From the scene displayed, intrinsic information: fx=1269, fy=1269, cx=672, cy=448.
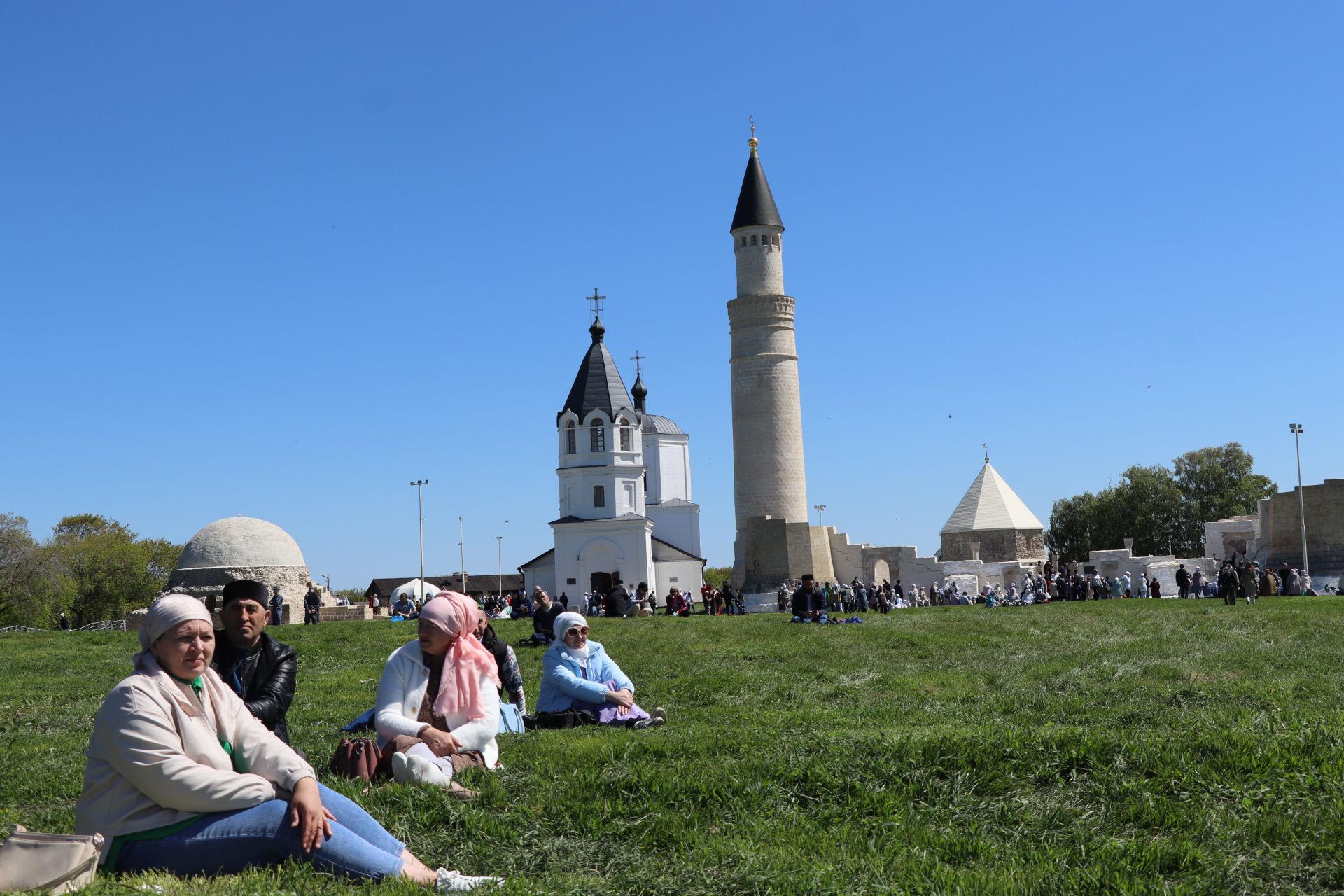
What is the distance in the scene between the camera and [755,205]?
55406mm

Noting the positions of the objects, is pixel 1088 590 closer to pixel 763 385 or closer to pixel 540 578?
pixel 763 385

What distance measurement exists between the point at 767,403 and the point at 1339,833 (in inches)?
1937

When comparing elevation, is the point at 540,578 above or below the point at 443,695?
above

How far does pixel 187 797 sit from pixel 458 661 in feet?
8.35

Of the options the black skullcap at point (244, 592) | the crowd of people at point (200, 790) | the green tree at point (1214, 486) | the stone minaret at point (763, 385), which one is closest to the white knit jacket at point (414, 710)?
the black skullcap at point (244, 592)

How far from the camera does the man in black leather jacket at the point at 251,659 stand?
6914 millimetres

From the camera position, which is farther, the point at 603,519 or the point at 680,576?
the point at 680,576

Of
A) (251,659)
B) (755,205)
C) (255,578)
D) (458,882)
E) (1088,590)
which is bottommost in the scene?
(458,882)

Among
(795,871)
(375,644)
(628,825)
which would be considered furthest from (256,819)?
(375,644)

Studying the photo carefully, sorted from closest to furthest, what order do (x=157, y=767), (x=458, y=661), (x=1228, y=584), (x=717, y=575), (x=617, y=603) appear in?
(x=157, y=767), (x=458, y=661), (x=617, y=603), (x=1228, y=584), (x=717, y=575)

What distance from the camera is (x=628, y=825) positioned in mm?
5926

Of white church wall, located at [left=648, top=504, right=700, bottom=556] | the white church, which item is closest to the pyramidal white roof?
the white church

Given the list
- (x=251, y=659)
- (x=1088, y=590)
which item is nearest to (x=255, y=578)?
(x=1088, y=590)

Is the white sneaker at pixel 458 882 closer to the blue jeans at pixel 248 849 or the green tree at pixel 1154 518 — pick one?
the blue jeans at pixel 248 849
